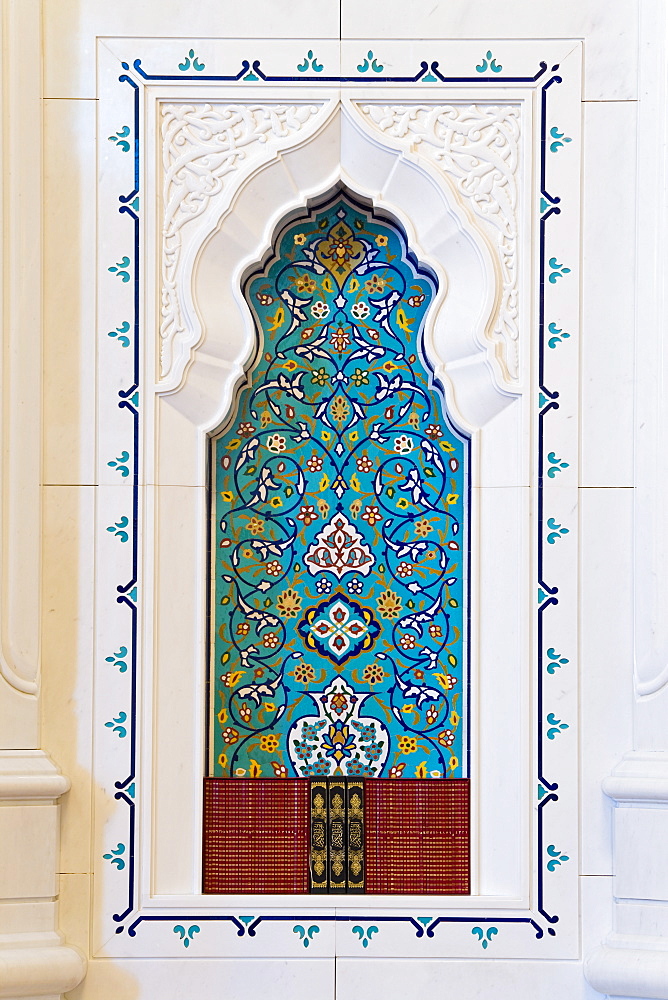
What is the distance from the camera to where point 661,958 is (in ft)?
5.82

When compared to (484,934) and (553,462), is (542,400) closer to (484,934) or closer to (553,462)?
(553,462)

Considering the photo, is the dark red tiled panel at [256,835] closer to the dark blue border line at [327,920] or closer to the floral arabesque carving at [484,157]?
the dark blue border line at [327,920]

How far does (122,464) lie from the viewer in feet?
6.26

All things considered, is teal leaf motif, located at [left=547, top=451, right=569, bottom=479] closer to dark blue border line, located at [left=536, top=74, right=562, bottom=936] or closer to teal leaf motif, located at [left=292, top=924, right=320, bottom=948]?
dark blue border line, located at [left=536, top=74, right=562, bottom=936]

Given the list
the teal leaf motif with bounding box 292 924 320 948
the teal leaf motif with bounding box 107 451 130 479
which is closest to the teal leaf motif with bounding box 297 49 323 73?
the teal leaf motif with bounding box 107 451 130 479

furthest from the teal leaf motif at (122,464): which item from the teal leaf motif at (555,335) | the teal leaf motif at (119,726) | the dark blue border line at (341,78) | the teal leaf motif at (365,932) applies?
the teal leaf motif at (365,932)

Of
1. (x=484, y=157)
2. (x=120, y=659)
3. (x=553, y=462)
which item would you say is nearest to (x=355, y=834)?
(x=120, y=659)

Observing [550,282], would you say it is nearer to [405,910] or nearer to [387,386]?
[387,386]

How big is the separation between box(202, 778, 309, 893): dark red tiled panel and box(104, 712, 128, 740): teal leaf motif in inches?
7.4

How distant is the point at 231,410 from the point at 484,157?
684 mm

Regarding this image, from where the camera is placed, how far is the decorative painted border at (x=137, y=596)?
1.85 metres

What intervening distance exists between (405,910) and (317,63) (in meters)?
1.59

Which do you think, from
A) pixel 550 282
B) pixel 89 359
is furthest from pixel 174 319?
pixel 550 282

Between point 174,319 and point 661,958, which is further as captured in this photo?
point 174,319
